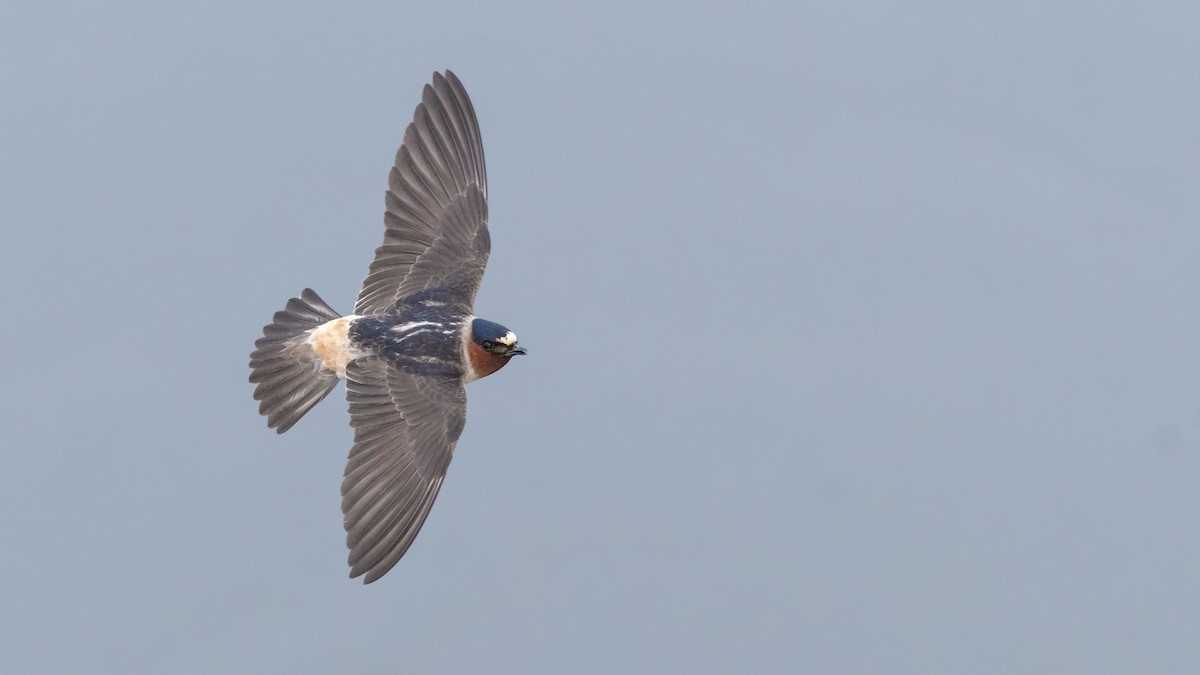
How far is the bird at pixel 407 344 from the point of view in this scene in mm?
13125

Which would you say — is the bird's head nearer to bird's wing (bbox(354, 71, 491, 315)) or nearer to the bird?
the bird

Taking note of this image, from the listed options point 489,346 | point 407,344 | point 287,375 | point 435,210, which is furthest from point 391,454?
point 435,210

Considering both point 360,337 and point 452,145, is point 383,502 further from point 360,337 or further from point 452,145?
point 452,145

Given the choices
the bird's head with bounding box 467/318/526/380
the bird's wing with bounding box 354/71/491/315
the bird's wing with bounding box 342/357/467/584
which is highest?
the bird's wing with bounding box 354/71/491/315

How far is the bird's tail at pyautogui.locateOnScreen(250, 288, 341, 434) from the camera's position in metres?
13.9

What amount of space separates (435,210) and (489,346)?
4.03 ft

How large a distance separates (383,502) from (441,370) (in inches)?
41.4

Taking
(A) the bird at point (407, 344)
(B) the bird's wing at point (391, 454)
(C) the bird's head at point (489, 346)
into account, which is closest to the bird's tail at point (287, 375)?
(A) the bird at point (407, 344)

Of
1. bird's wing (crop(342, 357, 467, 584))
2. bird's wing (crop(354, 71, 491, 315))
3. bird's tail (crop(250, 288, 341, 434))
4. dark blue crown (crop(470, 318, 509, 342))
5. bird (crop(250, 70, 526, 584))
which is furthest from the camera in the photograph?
bird's wing (crop(354, 71, 491, 315))

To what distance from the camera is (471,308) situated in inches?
557

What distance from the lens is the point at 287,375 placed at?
1395cm

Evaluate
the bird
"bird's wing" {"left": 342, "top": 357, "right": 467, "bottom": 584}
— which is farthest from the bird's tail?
"bird's wing" {"left": 342, "top": 357, "right": 467, "bottom": 584}

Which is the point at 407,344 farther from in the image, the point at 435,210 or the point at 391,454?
the point at 435,210

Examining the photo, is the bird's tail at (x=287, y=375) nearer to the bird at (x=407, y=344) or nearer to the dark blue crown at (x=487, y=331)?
the bird at (x=407, y=344)
